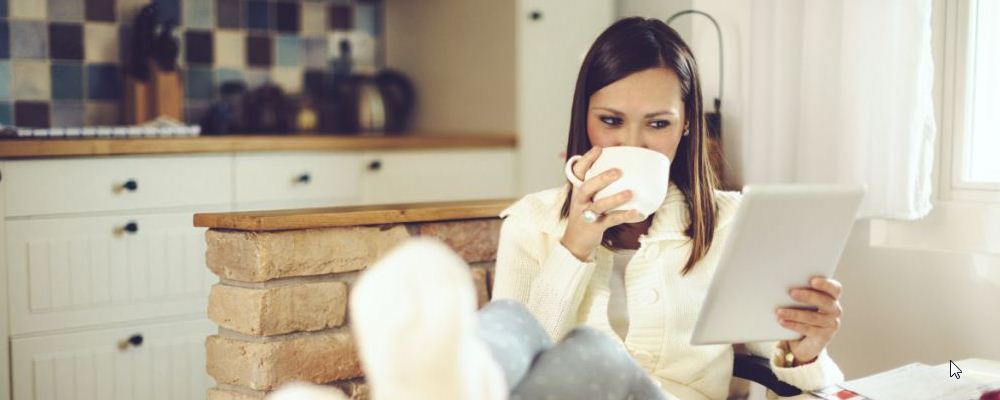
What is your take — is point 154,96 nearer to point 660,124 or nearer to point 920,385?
point 660,124

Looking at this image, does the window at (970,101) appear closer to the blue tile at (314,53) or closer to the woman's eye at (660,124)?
the woman's eye at (660,124)

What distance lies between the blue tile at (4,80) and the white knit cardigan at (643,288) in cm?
217

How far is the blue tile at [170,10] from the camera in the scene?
135 inches

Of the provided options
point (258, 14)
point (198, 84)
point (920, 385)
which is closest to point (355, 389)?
point (920, 385)

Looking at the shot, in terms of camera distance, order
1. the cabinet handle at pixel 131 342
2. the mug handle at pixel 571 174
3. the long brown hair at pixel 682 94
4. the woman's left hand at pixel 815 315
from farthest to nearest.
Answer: the cabinet handle at pixel 131 342 → the long brown hair at pixel 682 94 → the mug handle at pixel 571 174 → the woman's left hand at pixel 815 315

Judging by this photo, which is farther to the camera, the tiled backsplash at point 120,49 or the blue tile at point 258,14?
the blue tile at point 258,14

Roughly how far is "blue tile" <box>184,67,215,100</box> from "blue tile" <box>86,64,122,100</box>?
0.22 metres

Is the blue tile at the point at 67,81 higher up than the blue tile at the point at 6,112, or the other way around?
the blue tile at the point at 67,81

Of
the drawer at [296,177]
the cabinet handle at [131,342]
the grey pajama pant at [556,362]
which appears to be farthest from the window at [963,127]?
the cabinet handle at [131,342]

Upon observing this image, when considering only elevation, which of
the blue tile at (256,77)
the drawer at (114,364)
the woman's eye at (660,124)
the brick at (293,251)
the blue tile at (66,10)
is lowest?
the drawer at (114,364)

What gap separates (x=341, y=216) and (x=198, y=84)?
2.15 meters

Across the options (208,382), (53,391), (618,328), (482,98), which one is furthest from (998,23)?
(53,391)

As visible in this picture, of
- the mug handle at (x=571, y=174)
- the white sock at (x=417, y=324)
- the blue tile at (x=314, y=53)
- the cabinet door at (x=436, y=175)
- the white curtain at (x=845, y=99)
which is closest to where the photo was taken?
the white sock at (x=417, y=324)

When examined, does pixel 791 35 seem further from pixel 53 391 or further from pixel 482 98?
pixel 53 391
